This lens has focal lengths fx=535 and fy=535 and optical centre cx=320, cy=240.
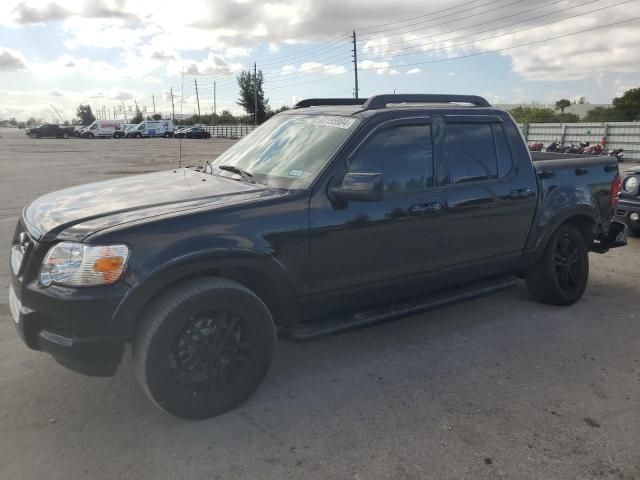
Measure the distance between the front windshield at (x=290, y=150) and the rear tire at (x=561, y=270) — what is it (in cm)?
240

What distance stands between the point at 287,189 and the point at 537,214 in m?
2.41

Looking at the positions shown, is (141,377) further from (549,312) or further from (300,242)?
(549,312)

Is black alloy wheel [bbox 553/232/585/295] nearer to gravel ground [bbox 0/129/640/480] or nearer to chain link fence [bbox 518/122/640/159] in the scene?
gravel ground [bbox 0/129/640/480]

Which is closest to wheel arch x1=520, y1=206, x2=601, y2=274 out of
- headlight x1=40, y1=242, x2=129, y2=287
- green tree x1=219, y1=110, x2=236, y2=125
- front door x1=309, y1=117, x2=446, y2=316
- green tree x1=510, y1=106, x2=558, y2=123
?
Result: front door x1=309, y1=117, x2=446, y2=316

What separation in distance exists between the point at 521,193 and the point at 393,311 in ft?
5.31

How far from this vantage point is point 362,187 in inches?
128

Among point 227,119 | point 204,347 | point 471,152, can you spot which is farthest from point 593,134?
point 227,119

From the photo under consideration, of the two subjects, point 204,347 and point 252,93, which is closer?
point 204,347

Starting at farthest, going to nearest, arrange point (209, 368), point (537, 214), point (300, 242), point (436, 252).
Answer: point (537, 214)
point (436, 252)
point (300, 242)
point (209, 368)

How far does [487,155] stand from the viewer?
14.2 feet

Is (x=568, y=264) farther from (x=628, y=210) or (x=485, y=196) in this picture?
(x=628, y=210)

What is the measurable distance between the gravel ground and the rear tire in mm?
414

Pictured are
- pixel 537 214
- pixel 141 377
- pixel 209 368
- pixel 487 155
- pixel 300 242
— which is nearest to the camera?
pixel 141 377

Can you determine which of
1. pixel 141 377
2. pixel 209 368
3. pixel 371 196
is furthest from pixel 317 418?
pixel 371 196
